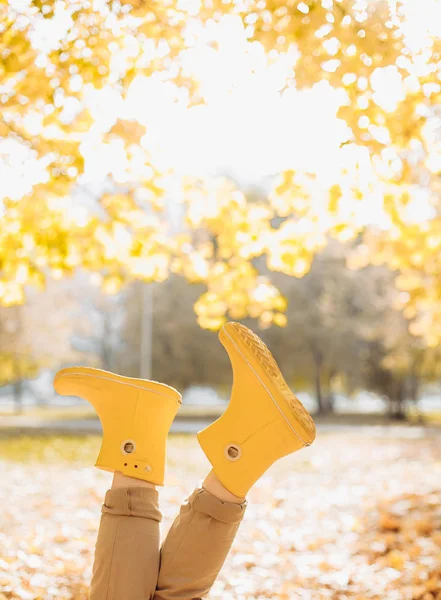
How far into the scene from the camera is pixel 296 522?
6.11 metres

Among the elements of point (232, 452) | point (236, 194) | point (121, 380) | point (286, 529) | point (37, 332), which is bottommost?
point (286, 529)

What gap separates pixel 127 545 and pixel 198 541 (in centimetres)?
25

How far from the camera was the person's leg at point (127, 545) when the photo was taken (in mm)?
2406

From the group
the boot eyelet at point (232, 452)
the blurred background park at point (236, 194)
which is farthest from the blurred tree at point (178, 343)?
the boot eyelet at point (232, 452)

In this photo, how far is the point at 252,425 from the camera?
2.41 meters

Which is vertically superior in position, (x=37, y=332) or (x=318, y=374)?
(x=37, y=332)

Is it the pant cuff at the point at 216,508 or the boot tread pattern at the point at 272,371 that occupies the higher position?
the boot tread pattern at the point at 272,371

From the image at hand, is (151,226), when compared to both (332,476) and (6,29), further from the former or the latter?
(332,476)

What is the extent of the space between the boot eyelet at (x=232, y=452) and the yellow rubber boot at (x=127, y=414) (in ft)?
0.92

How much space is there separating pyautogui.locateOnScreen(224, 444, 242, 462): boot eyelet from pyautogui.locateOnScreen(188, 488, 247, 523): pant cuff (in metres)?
0.15

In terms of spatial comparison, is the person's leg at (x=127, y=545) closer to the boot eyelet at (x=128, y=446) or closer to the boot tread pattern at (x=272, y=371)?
the boot eyelet at (x=128, y=446)

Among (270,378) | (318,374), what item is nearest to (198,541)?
(270,378)

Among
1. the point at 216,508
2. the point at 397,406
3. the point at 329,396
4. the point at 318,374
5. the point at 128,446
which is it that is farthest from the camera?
the point at 329,396

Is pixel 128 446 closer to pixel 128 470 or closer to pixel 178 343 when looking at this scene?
pixel 128 470
